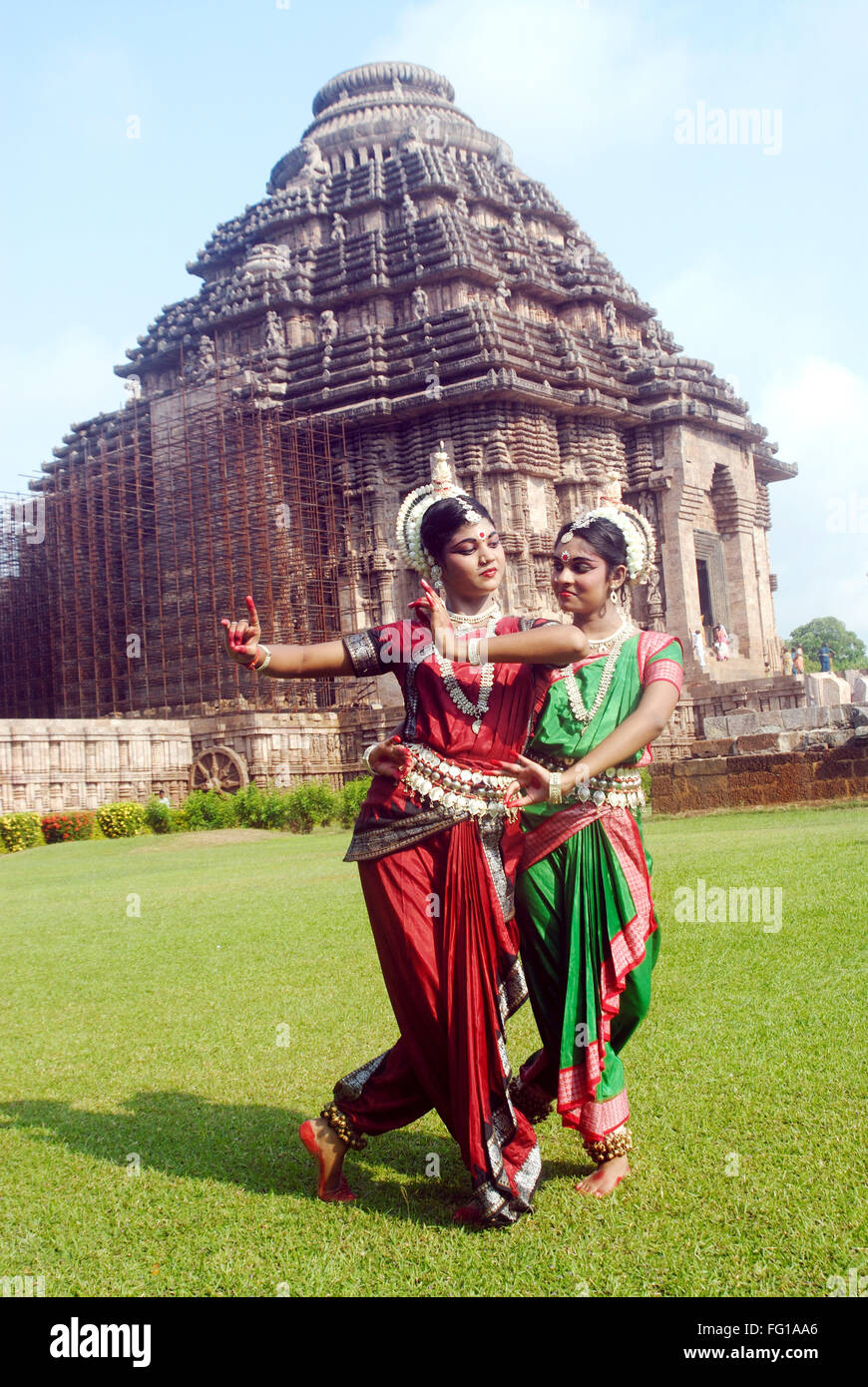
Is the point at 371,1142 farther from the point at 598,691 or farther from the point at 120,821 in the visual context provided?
the point at 120,821

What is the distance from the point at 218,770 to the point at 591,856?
18.9 m

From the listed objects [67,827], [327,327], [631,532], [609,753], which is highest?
[327,327]

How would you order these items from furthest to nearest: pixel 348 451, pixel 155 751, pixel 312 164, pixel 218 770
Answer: pixel 312 164 < pixel 348 451 < pixel 155 751 < pixel 218 770

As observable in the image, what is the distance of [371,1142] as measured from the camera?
417 centimetres

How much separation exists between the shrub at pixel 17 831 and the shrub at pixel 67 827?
362 millimetres

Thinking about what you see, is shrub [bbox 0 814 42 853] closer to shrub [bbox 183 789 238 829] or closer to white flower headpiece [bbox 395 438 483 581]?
shrub [bbox 183 789 238 829]

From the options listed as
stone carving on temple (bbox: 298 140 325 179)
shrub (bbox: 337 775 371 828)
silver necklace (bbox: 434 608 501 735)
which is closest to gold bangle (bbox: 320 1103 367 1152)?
silver necklace (bbox: 434 608 501 735)

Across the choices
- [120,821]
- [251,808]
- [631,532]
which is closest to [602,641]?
[631,532]

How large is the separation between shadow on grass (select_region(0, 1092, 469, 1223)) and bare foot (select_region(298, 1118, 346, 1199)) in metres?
0.06

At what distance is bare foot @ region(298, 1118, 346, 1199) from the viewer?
3.45 metres

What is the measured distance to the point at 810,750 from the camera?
1473 centimetres

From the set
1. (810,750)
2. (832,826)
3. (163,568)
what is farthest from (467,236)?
(832,826)

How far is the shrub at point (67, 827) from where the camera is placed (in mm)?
19625
